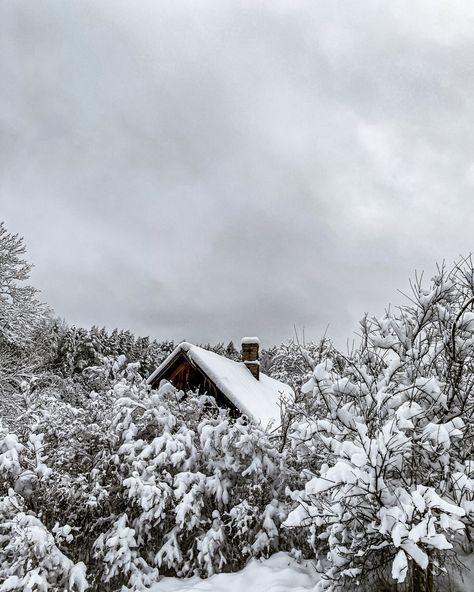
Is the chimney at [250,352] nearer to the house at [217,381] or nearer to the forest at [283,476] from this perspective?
the house at [217,381]

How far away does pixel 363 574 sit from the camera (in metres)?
3.98

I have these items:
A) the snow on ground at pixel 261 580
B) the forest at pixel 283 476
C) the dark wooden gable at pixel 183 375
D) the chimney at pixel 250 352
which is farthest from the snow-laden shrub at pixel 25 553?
the chimney at pixel 250 352

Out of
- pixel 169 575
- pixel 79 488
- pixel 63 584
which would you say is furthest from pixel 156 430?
pixel 63 584

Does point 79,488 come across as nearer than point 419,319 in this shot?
No

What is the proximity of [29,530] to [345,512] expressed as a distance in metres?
3.28

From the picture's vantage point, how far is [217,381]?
11172 millimetres

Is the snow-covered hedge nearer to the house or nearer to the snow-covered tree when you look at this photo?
the house

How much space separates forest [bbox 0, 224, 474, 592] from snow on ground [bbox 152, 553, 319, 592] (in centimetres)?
17

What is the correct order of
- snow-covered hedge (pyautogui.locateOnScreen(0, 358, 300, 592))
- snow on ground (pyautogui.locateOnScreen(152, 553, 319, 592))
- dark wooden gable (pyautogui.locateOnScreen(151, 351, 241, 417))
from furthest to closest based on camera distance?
dark wooden gable (pyautogui.locateOnScreen(151, 351, 241, 417)) < snow-covered hedge (pyautogui.locateOnScreen(0, 358, 300, 592)) < snow on ground (pyautogui.locateOnScreen(152, 553, 319, 592))

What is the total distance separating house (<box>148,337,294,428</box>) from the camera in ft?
36.2

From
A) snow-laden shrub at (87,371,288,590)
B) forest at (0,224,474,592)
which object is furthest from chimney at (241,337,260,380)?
snow-laden shrub at (87,371,288,590)

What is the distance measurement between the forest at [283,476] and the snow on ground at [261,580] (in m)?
0.17

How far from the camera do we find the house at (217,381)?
11.0 meters

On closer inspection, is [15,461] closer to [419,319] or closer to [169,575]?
[169,575]
